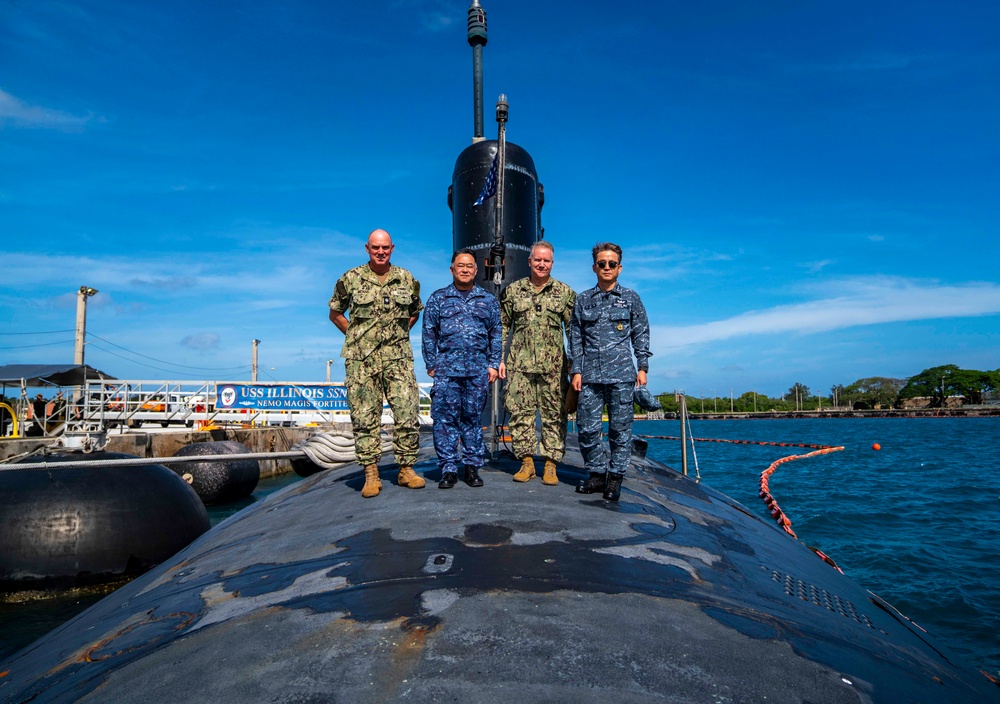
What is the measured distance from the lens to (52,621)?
6402 millimetres

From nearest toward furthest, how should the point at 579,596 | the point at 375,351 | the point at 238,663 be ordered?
1. the point at 238,663
2. the point at 579,596
3. the point at 375,351

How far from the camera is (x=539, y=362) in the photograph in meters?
5.21

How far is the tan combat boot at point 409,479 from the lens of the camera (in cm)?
488

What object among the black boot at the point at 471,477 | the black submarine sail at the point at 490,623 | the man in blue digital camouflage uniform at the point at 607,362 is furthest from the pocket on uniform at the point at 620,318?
the black boot at the point at 471,477

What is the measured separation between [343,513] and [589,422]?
1.96 m

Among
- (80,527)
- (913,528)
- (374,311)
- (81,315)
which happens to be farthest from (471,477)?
(81,315)

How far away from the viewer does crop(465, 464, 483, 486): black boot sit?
189 inches

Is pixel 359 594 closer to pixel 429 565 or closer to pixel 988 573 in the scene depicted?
pixel 429 565

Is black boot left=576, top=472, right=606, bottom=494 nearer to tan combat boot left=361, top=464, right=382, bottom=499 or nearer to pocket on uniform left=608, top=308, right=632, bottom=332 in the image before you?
pocket on uniform left=608, top=308, right=632, bottom=332

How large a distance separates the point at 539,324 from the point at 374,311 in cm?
134

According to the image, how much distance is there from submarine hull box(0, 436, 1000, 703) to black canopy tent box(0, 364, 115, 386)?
2271 centimetres

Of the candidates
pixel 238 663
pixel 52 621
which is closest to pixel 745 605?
pixel 238 663

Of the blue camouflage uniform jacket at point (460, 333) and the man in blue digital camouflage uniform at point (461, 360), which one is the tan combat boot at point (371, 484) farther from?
the blue camouflage uniform jacket at point (460, 333)

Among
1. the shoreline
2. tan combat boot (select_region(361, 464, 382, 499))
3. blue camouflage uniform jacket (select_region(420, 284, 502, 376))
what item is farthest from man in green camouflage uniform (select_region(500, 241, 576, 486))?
the shoreline
